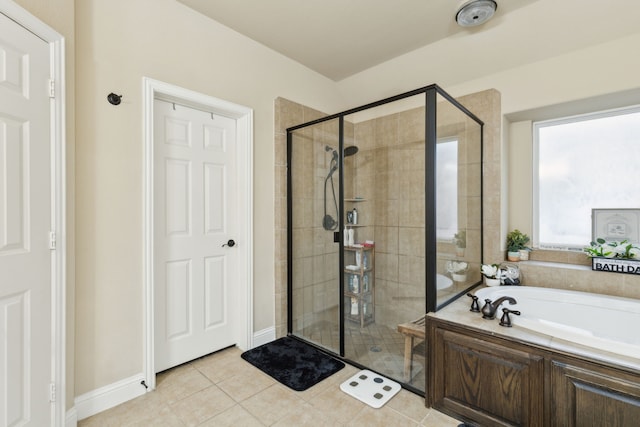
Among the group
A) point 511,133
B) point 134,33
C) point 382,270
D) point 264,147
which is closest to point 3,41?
point 134,33

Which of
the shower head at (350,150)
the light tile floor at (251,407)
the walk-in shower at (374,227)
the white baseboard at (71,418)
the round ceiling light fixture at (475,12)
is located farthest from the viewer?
the shower head at (350,150)

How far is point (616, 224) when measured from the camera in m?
2.38

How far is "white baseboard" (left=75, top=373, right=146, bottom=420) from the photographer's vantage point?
1.76 m

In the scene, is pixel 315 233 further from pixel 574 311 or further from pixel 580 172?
pixel 580 172

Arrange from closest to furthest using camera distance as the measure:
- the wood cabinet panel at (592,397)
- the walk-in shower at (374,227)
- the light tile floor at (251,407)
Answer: the wood cabinet panel at (592,397) < the light tile floor at (251,407) < the walk-in shower at (374,227)

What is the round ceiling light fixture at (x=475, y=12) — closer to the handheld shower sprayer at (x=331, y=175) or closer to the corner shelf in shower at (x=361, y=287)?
the handheld shower sprayer at (x=331, y=175)

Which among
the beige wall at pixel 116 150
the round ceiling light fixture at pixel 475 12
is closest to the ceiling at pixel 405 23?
the round ceiling light fixture at pixel 475 12

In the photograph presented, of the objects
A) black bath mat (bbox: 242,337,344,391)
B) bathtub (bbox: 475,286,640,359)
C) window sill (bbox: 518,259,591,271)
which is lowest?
black bath mat (bbox: 242,337,344,391)

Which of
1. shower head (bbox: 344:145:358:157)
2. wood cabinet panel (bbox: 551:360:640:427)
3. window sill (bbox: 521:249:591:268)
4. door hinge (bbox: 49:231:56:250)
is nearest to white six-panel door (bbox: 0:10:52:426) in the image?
door hinge (bbox: 49:231:56:250)

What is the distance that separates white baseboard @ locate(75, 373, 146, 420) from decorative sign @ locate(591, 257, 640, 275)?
3.42m

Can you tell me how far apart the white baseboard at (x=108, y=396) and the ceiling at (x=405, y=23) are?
271 cm

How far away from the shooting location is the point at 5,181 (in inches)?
52.9

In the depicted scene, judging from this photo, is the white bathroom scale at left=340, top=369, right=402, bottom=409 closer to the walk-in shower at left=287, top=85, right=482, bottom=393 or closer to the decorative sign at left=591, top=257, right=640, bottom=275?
the walk-in shower at left=287, top=85, right=482, bottom=393

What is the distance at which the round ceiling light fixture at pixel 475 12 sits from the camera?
201 cm
